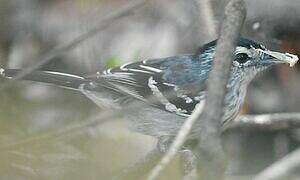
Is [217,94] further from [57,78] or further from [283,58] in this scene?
[57,78]

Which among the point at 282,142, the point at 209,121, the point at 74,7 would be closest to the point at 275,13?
the point at 282,142

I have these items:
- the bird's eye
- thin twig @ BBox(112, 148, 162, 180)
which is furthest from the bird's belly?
the bird's eye

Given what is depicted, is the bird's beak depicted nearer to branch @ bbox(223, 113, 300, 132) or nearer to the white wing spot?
the white wing spot

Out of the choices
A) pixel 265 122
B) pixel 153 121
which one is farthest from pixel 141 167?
pixel 265 122

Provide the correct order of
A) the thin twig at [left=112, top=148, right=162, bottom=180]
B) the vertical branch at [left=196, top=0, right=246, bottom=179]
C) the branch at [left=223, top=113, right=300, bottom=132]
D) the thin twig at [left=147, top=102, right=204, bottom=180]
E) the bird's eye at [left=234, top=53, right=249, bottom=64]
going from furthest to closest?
1. the branch at [left=223, top=113, right=300, bottom=132]
2. the bird's eye at [left=234, top=53, right=249, bottom=64]
3. the thin twig at [left=112, top=148, right=162, bottom=180]
4. the thin twig at [left=147, top=102, right=204, bottom=180]
5. the vertical branch at [left=196, top=0, right=246, bottom=179]

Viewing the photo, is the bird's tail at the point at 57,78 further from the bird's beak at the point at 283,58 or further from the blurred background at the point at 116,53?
the bird's beak at the point at 283,58

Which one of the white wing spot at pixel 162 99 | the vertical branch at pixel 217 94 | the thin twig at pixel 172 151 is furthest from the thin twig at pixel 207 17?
the thin twig at pixel 172 151

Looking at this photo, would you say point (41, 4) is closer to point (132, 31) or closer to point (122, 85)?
point (132, 31)
